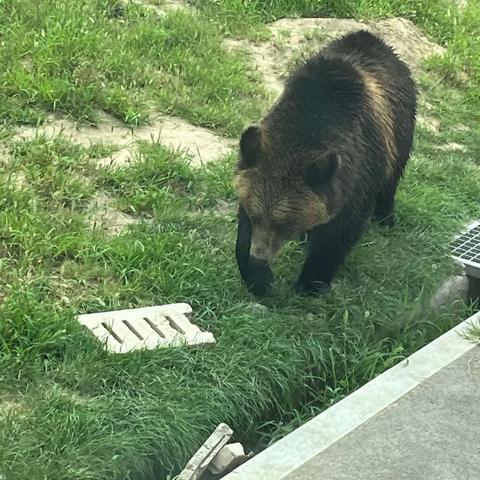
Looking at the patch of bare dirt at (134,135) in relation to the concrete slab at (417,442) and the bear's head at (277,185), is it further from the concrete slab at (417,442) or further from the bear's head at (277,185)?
the concrete slab at (417,442)

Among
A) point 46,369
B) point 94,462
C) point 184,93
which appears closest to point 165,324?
point 46,369

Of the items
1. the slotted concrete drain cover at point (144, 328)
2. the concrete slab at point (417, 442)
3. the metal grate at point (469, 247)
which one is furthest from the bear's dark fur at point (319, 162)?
the concrete slab at point (417, 442)

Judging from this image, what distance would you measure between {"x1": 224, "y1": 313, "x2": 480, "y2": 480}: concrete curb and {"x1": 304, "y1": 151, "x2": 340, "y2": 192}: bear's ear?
0.98m

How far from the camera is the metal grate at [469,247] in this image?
600 centimetres

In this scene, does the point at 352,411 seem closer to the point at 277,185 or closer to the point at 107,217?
the point at 277,185

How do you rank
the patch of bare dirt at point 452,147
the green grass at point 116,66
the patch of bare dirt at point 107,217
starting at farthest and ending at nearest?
the patch of bare dirt at point 452,147
the green grass at point 116,66
the patch of bare dirt at point 107,217

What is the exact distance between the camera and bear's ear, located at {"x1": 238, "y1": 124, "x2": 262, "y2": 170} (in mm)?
4828

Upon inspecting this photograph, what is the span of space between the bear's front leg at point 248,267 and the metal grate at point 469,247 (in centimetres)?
149

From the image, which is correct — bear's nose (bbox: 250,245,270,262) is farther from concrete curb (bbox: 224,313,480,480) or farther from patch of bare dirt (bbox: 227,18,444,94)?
patch of bare dirt (bbox: 227,18,444,94)

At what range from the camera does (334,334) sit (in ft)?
16.7

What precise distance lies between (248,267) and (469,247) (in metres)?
1.81

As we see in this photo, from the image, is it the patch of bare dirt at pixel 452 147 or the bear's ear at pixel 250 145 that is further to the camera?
the patch of bare dirt at pixel 452 147

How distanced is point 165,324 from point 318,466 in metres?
1.23

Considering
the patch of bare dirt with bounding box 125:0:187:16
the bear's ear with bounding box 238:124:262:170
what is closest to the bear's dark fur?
the bear's ear with bounding box 238:124:262:170
